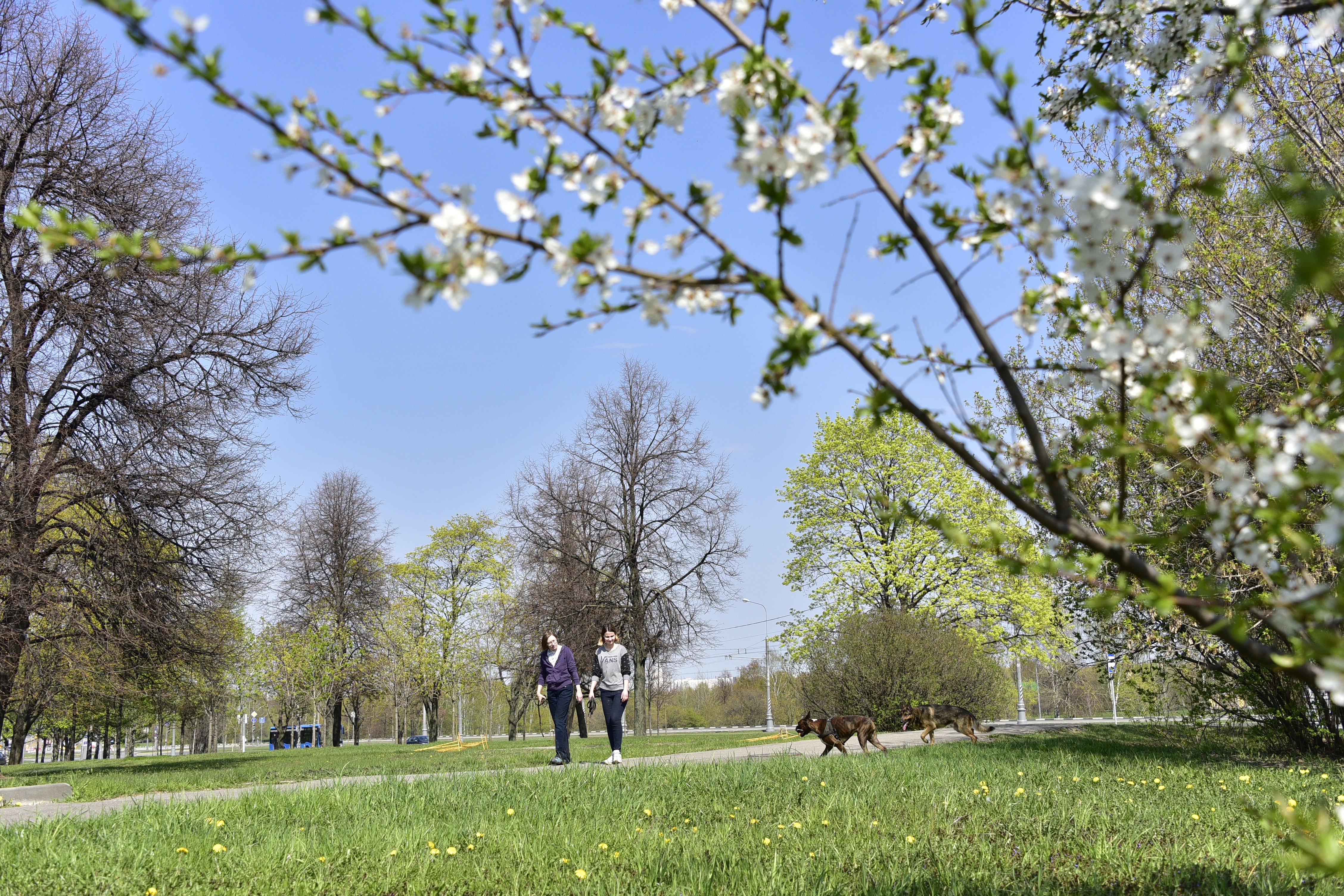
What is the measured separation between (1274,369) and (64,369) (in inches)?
593

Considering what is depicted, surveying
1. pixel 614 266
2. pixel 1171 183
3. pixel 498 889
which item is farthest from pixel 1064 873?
pixel 1171 183

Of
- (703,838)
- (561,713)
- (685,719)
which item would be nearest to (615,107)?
(703,838)

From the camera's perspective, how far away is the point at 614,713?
9781 millimetres

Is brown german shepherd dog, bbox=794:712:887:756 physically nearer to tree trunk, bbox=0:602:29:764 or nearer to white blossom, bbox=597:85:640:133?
white blossom, bbox=597:85:640:133

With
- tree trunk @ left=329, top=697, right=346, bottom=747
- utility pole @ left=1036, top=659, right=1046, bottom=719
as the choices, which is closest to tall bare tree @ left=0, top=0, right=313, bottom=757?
tree trunk @ left=329, top=697, right=346, bottom=747

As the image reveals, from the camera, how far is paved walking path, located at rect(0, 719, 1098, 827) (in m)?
5.93

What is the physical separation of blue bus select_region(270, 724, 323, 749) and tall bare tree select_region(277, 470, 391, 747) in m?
4.43

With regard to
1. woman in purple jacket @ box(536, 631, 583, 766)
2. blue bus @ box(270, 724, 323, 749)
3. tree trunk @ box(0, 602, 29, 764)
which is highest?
tree trunk @ box(0, 602, 29, 764)

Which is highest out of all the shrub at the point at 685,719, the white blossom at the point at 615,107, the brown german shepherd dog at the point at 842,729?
the white blossom at the point at 615,107

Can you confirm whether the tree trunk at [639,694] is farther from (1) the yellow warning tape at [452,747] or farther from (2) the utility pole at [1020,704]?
(2) the utility pole at [1020,704]

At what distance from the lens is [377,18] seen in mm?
1765

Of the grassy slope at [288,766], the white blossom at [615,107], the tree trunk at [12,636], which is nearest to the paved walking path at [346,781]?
the grassy slope at [288,766]

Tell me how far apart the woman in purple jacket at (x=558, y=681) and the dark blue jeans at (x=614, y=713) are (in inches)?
15.0

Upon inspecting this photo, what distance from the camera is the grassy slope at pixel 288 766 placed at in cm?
911
